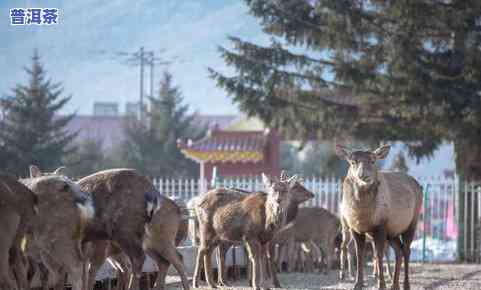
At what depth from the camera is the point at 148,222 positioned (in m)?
14.0

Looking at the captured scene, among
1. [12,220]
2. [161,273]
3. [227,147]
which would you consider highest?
[227,147]

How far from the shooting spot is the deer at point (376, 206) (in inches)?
620

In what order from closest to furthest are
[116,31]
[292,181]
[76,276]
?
1. [76,276]
2. [292,181]
3. [116,31]

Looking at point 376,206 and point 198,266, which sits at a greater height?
point 376,206

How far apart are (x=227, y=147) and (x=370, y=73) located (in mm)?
13439

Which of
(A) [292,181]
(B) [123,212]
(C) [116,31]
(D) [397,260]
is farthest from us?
(C) [116,31]

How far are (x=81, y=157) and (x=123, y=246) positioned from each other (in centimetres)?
4336

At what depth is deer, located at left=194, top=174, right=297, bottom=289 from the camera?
17.5m

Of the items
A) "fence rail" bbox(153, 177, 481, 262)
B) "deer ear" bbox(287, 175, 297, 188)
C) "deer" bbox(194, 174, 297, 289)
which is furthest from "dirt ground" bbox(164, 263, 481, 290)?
"fence rail" bbox(153, 177, 481, 262)

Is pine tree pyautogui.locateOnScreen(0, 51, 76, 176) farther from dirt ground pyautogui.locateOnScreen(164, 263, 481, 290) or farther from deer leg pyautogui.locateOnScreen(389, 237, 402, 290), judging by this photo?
deer leg pyautogui.locateOnScreen(389, 237, 402, 290)

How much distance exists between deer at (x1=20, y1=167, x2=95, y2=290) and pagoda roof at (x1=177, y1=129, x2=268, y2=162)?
28.3 m

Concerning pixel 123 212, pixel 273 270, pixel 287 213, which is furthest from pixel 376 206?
pixel 123 212

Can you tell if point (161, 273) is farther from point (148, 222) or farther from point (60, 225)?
point (60, 225)

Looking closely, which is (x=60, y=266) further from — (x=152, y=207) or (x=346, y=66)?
(x=346, y=66)
